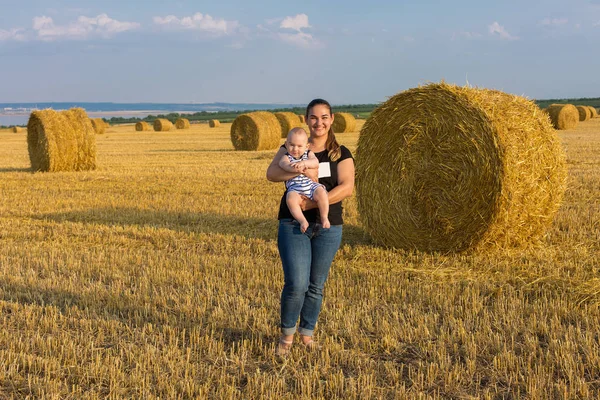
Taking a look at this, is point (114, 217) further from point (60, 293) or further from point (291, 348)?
point (291, 348)

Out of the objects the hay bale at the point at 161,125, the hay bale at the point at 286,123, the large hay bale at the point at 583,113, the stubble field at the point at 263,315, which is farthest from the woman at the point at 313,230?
the large hay bale at the point at 583,113

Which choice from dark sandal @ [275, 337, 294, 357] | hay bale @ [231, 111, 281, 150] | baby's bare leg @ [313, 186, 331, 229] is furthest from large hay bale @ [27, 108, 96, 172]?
baby's bare leg @ [313, 186, 331, 229]

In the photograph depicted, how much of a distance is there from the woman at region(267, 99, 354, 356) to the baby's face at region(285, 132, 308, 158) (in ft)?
0.52

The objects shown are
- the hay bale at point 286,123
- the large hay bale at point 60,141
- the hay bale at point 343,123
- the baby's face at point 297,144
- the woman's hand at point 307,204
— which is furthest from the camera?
the hay bale at point 343,123

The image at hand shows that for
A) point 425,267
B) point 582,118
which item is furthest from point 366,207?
point 582,118

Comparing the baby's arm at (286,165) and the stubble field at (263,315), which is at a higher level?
the baby's arm at (286,165)

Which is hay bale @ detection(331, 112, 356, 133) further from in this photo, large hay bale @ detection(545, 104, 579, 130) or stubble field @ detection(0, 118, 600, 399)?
stubble field @ detection(0, 118, 600, 399)

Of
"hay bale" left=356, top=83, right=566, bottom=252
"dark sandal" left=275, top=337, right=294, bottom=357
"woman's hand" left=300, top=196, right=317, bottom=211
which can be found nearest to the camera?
"woman's hand" left=300, top=196, right=317, bottom=211

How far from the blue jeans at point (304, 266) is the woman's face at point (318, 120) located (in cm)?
64

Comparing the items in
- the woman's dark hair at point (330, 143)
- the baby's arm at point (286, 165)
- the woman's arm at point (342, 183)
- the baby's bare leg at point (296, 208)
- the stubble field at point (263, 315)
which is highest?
the woman's dark hair at point (330, 143)

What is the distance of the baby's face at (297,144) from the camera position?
4391 mm

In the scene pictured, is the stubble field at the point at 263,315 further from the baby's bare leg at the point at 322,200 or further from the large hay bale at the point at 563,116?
the large hay bale at the point at 563,116

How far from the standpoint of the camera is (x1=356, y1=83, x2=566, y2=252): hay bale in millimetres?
7867

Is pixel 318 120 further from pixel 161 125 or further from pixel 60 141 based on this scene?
pixel 161 125
